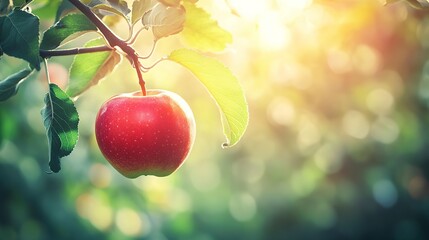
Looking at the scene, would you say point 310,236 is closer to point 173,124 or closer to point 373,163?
point 373,163

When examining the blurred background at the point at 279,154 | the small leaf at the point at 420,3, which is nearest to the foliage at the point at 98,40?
the small leaf at the point at 420,3

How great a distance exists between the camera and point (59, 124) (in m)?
0.88

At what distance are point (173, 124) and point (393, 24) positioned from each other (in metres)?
3.07

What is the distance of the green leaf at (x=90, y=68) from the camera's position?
1.04 m

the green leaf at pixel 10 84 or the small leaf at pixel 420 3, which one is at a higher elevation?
the small leaf at pixel 420 3

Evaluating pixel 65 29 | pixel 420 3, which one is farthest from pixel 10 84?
pixel 420 3

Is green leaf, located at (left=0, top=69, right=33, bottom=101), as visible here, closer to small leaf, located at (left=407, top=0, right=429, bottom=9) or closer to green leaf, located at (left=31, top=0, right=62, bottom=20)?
green leaf, located at (left=31, top=0, right=62, bottom=20)

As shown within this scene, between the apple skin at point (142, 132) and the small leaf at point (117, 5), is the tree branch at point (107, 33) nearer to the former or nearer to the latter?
the small leaf at point (117, 5)

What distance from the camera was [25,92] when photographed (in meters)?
4.10

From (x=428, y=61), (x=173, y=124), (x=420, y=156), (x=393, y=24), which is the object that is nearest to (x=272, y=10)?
(x=173, y=124)

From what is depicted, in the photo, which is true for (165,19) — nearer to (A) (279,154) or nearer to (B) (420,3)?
(B) (420,3)

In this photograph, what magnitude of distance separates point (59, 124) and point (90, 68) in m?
0.20

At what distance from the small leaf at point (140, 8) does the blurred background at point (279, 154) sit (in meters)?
2.22

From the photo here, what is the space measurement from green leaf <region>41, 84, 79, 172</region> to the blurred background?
2311 millimetres
